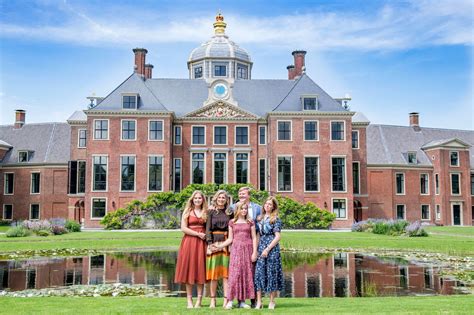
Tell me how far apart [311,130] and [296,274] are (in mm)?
26226

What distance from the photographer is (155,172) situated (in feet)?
125

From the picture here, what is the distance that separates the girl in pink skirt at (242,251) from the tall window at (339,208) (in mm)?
30668

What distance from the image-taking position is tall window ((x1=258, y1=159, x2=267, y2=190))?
3950cm

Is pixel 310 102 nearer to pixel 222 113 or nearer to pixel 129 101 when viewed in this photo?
pixel 222 113

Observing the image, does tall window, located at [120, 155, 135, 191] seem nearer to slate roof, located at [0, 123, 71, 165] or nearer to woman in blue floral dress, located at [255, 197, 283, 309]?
slate roof, located at [0, 123, 71, 165]

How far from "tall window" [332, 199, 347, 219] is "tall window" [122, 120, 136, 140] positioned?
16.3 m

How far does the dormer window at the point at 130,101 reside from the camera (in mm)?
38656

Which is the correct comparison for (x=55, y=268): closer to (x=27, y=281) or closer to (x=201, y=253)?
(x=27, y=281)

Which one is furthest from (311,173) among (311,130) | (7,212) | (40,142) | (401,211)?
(7,212)

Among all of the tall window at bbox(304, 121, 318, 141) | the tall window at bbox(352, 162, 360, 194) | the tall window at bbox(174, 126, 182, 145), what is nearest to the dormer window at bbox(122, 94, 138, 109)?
the tall window at bbox(174, 126, 182, 145)

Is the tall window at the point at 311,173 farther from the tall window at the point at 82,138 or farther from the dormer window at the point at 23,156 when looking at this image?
the dormer window at the point at 23,156

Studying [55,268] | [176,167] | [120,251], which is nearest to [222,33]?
[176,167]

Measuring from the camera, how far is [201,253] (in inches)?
337

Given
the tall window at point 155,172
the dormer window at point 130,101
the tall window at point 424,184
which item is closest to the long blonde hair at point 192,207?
the tall window at point 155,172
